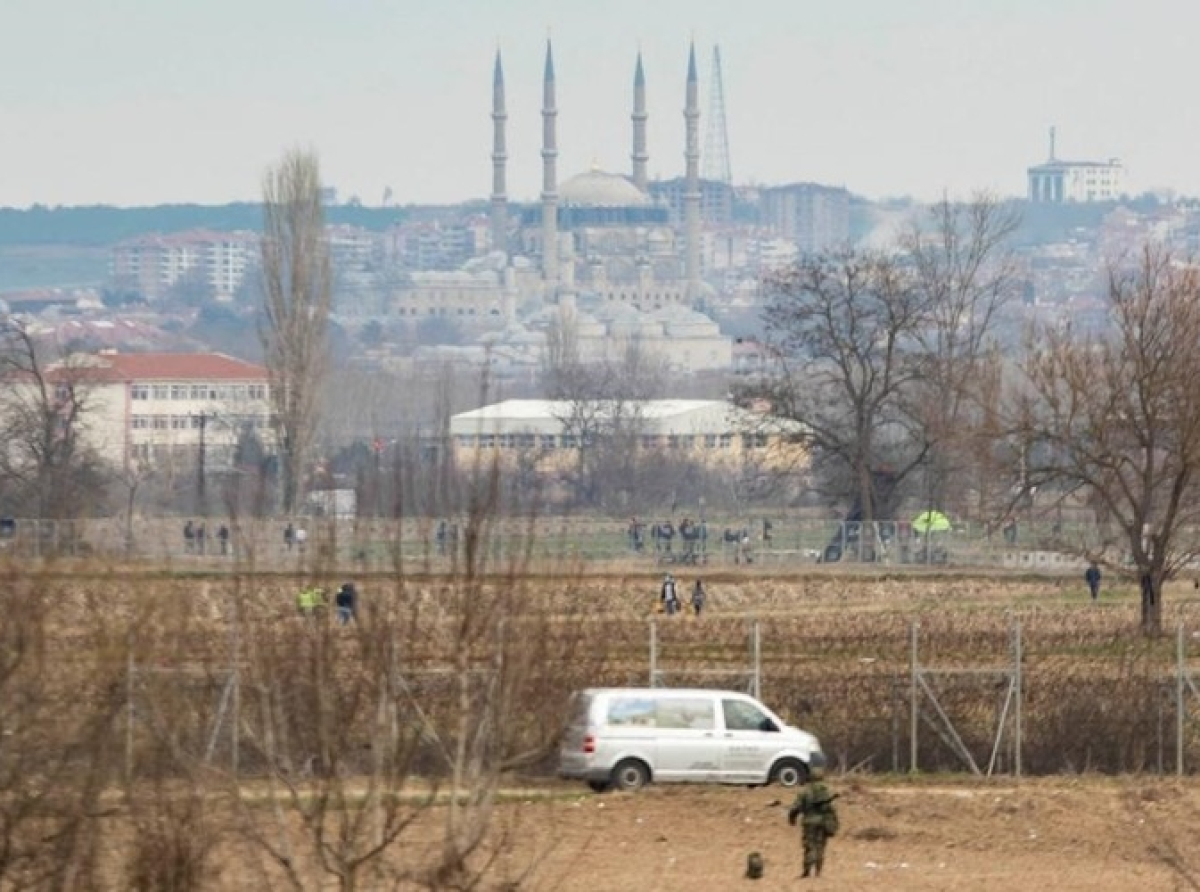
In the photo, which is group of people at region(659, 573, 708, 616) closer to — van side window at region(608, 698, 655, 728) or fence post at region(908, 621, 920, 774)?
fence post at region(908, 621, 920, 774)

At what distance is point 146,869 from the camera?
20672 millimetres

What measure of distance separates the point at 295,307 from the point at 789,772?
48061mm

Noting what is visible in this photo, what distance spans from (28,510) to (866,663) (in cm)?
2646

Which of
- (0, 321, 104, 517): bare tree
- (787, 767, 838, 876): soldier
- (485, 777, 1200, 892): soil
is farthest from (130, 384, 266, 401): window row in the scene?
(787, 767, 838, 876): soldier

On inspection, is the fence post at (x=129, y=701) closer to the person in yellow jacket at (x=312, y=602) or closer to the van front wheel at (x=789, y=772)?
the person in yellow jacket at (x=312, y=602)

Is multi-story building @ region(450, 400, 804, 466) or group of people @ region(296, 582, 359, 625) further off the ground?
multi-story building @ region(450, 400, 804, 466)

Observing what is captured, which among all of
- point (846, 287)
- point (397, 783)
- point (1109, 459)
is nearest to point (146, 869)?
point (397, 783)

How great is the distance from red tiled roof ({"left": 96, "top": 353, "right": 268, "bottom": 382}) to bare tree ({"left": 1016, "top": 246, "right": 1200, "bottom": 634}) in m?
91.8

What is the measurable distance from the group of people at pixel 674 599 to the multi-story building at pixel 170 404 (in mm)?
52546

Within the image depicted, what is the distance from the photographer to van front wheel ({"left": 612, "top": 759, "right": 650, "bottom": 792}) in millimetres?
31141

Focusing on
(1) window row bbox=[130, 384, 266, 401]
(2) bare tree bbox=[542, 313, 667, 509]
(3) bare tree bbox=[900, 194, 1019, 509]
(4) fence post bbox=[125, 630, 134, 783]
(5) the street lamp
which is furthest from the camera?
(1) window row bbox=[130, 384, 266, 401]

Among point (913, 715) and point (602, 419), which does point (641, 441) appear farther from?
point (913, 715)

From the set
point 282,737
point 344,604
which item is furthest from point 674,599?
point 282,737

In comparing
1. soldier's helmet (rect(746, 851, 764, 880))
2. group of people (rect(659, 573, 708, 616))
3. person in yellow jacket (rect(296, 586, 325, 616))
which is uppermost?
person in yellow jacket (rect(296, 586, 325, 616))
